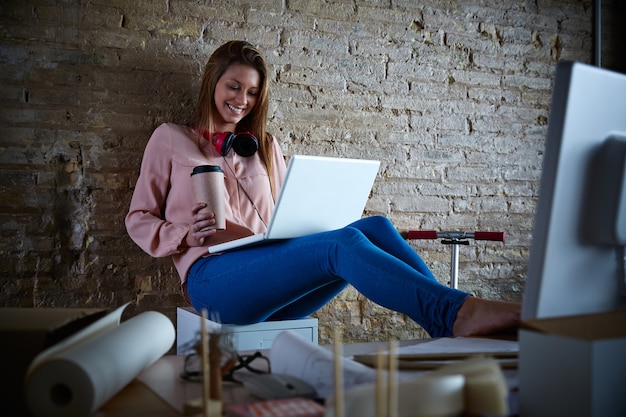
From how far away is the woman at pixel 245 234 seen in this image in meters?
1.80

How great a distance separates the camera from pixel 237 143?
2.65 m

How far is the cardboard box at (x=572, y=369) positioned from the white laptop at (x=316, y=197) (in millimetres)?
1121

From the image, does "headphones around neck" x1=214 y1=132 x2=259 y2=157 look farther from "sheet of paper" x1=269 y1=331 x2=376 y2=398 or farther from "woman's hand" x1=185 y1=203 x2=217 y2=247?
"sheet of paper" x1=269 y1=331 x2=376 y2=398

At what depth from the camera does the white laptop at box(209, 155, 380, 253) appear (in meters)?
1.99

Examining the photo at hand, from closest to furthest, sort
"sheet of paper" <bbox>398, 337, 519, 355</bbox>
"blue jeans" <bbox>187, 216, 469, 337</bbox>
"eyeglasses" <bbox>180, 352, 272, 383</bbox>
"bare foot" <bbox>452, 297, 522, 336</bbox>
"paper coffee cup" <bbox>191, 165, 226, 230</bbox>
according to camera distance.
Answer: "eyeglasses" <bbox>180, 352, 272, 383</bbox>
"sheet of paper" <bbox>398, 337, 519, 355</bbox>
"bare foot" <bbox>452, 297, 522, 336</bbox>
"blue jeans" <bbox>187, 216, 469, 337</bbox>
"paper coffee cup" <bbox>191, 165, 226, 230</bbox>

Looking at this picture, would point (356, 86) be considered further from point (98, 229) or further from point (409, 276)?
point (409, 276)

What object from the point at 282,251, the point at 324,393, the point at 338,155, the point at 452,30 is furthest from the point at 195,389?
the point at 452,30

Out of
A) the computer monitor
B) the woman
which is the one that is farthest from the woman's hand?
the computer monitor

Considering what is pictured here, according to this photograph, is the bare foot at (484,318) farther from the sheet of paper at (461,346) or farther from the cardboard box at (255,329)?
the cardboard box at (255,329)

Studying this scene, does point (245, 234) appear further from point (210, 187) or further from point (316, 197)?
point (316, 197)

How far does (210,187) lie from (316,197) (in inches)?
14.0

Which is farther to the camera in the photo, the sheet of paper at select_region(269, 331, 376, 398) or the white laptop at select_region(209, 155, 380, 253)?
the white laptop at select_region(209, 155, 380, 253)

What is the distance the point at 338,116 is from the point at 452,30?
76 centimetres

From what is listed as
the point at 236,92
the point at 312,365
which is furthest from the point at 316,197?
the point at 312,365
